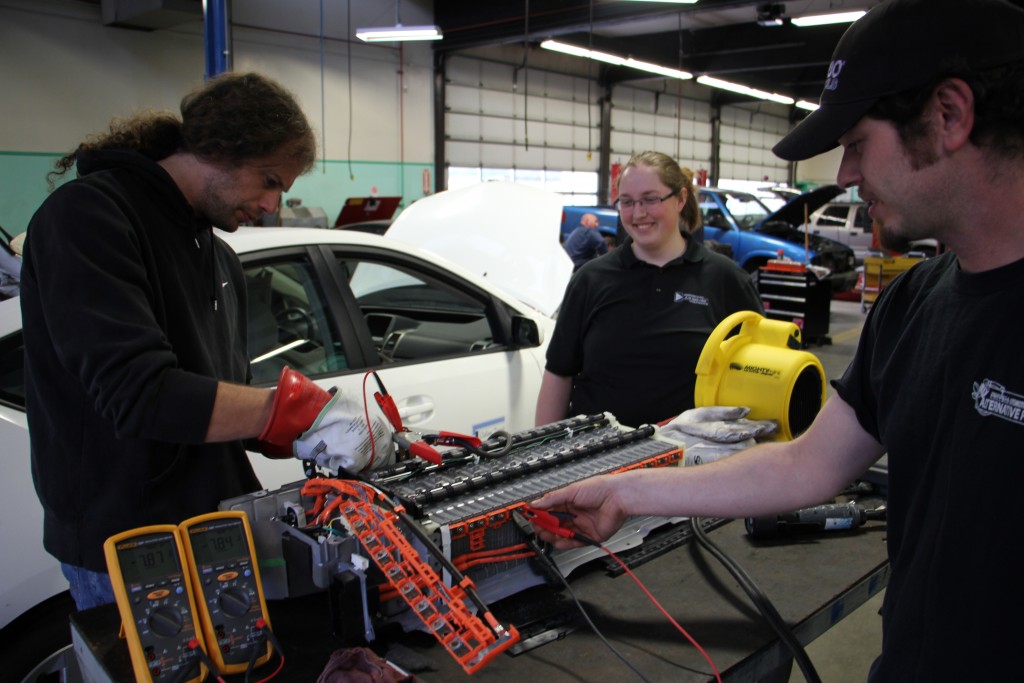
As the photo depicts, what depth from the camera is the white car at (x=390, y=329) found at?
213 centimetres

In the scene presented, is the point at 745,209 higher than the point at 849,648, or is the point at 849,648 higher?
the point at 745,209

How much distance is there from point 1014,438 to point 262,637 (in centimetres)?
114

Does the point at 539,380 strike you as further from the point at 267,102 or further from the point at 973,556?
the point at 973,556

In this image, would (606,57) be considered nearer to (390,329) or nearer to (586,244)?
(586,244)

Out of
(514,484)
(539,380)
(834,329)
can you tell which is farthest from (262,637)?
(834,329)

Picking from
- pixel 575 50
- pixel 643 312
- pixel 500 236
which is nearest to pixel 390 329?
pixel 500 236

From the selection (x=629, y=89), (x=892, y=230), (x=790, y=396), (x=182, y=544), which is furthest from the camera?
(x=629, y=89)

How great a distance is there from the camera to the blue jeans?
155 centimetres

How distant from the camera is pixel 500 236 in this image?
4074mm

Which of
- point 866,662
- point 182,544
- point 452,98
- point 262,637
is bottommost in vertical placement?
point 866,662

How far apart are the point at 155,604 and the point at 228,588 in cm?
11

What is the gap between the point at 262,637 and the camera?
49.9 inches

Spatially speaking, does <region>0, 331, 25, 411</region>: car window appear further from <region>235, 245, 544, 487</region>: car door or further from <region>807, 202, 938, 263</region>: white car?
<region>807, 202, 938, 263</region>: white car

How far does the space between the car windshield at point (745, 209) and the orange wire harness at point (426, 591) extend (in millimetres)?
11870
